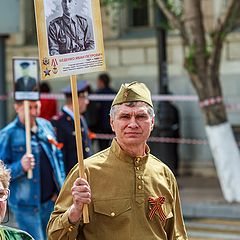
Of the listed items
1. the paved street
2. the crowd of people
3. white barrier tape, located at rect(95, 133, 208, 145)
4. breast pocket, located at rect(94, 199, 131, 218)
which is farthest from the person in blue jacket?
white barrier tape, located at rect(95, 133, 208, 145)

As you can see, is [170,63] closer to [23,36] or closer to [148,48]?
[148,48]

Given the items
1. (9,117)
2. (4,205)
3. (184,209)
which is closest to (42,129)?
(4,205)

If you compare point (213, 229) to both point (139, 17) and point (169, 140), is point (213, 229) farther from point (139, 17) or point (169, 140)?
point (139, 17)

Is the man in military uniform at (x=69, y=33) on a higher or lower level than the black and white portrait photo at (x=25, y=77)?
higher

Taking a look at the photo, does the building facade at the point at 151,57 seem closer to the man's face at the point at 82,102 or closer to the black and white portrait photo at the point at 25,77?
the man's face at the point at 82,102

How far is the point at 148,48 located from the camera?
19531 mm

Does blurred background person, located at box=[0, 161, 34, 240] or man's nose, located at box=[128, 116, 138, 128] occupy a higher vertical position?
man's nose, located at box=[128, 116, 138, 128]

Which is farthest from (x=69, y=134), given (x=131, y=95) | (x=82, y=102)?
(x=131, y=95)

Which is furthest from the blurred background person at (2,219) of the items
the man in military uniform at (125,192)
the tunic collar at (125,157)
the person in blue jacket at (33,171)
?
the person in blue jacket at (33,171)

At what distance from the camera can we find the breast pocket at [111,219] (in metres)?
4.65

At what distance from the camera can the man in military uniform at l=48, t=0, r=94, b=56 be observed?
4848mm

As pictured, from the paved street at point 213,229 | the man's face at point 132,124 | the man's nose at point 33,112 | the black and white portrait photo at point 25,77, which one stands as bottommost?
the paved street at point 213,229

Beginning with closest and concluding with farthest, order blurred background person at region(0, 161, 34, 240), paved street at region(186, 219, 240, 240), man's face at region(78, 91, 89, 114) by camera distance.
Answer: blurred background person at region(0, 161, 34, 240)
man's face at region(78, 91, 89, 114)
paved street at region(186, 219, 240, 240)

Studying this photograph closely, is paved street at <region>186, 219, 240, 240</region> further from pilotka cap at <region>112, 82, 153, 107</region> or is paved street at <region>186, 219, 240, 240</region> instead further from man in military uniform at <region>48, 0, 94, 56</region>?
man in military uniform at <region>48, 0, 94, 56</region>
